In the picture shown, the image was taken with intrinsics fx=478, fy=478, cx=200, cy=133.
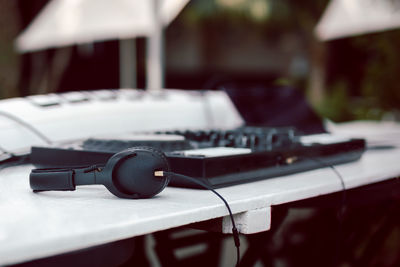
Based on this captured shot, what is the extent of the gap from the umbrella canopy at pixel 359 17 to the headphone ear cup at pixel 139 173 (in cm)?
118

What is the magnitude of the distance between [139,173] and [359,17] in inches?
50.3

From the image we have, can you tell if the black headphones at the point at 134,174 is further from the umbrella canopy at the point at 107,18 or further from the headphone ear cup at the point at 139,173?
the umbrella canopy at the point at 107,18

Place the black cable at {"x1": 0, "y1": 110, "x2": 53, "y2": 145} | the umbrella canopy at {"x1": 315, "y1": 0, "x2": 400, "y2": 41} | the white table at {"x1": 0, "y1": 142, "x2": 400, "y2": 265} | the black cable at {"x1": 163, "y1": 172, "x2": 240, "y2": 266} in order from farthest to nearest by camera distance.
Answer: the umbrella canopy at {"x1": 315, "y1": 0, "x2": 400, "y2": 41}, the black cable at {"x1": 0, "y1": 110, "x2": 53, "y2": 145}, the black cable at {"x1": 163, "y1": 172, "x2": 240, "y2": 266}, the white table at {"x1": 0, "y1": 142, "x2": 400, "y2": 265}

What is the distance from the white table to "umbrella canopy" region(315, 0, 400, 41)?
0.95 metres

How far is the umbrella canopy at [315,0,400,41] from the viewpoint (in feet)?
4.66

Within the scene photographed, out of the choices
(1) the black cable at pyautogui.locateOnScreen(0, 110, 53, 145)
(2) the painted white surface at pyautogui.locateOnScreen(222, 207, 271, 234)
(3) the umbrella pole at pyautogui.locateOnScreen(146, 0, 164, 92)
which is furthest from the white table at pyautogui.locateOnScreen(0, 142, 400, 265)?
(3) the umbrella pole at pyautogui.locateOnScreen(146, 0, 164, 92)

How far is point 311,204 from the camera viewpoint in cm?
57

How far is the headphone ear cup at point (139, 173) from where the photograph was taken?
1.48ft

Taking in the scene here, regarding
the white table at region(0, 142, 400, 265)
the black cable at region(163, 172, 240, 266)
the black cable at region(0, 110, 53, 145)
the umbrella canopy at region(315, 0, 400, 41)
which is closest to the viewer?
the white table at region(0, 142, 400, 265)

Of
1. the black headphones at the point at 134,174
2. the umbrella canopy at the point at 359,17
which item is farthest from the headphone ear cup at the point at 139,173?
the umbrella canopy at the point at 359,17

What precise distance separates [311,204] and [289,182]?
0.04 metres

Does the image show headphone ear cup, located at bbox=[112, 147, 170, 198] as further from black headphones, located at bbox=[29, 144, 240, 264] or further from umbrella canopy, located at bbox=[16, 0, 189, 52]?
umbrella canopy, located at bbox=[16, 0, 189, 52]

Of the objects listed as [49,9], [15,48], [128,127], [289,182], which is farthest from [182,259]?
[15,48]

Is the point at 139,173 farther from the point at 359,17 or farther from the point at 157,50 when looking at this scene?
the point at 359,17
